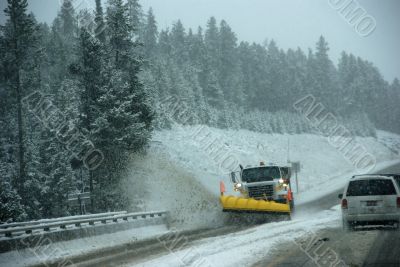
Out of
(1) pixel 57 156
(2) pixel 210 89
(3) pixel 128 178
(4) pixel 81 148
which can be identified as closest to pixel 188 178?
(3) pixel 128 178

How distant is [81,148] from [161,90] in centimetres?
3137

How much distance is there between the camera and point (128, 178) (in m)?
32.2

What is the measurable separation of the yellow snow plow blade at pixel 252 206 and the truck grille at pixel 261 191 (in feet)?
3.99

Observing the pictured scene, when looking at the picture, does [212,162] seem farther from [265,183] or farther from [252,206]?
[252,206]

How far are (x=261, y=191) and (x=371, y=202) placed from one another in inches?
311

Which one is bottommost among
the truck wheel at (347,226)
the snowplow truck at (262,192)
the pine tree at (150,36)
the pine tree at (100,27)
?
the truck wheel at (347,226)

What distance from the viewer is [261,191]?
22.0 m

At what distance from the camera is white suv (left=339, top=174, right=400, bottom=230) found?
14.3 metres

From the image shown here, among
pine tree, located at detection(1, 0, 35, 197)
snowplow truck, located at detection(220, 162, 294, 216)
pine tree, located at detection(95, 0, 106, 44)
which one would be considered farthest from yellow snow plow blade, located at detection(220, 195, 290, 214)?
pine tree, located at detection(1, 0, 35, 197)

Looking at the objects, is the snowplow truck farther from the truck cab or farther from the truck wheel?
the truck wheel

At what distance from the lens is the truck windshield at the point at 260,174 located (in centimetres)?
2253

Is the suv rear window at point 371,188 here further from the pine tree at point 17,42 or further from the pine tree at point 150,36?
the pine tree at point 150,36

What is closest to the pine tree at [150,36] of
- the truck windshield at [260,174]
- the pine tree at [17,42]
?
the pine tree at [17,42]

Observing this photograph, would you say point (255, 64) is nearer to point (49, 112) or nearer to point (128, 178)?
point (49, 112)
